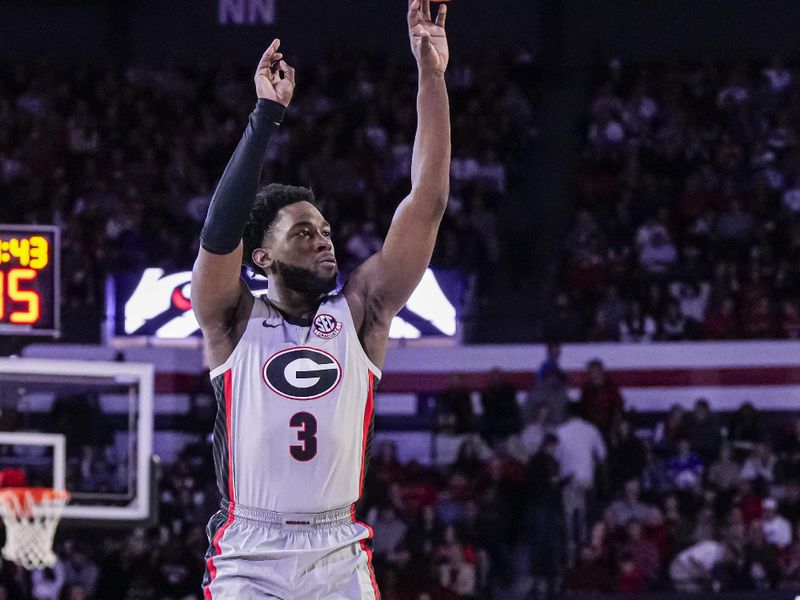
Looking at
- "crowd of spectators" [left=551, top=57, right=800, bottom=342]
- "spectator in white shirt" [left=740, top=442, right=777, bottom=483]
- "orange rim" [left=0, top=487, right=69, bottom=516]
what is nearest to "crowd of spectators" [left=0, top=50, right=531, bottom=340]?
"crowd of spectators" [left=551, top=57, right=800, bottom=342]

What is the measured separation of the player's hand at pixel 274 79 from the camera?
4.22m

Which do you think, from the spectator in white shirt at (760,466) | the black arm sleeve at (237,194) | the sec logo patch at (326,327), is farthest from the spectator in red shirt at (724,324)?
the black arm sleeve at (237,194)

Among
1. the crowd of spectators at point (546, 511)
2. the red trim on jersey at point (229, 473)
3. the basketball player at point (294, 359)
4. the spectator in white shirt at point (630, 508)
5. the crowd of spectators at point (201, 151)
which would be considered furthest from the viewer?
the crowd of spectators at point (201, 151)

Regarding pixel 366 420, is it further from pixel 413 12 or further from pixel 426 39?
pixel 413 12

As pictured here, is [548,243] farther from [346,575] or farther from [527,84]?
[346,575]

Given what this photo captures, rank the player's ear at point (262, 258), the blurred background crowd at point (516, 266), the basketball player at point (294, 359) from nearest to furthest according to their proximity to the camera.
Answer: the basketball player at point (294, 359) < the player's ear at point (262, 258) < the blurred background crowd at point (516, 266)

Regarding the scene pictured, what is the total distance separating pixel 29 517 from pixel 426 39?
20.2ft

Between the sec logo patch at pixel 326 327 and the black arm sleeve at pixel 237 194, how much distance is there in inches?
16.7

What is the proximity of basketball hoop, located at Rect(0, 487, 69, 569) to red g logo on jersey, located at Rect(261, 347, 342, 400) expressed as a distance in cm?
550

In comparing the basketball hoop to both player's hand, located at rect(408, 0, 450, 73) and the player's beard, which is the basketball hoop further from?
player's hand, located at rect(408, 0, 450, 73)

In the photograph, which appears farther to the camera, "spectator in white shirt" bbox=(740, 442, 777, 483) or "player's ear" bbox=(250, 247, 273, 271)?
"spectator in white shirt" bbox=(740, 442, 777, 483)

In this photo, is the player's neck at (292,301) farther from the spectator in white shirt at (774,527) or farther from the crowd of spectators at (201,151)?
the crowd of spectators at (201,151)

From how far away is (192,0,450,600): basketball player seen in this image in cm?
417

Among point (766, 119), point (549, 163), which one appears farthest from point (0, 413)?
point (766, 119)
